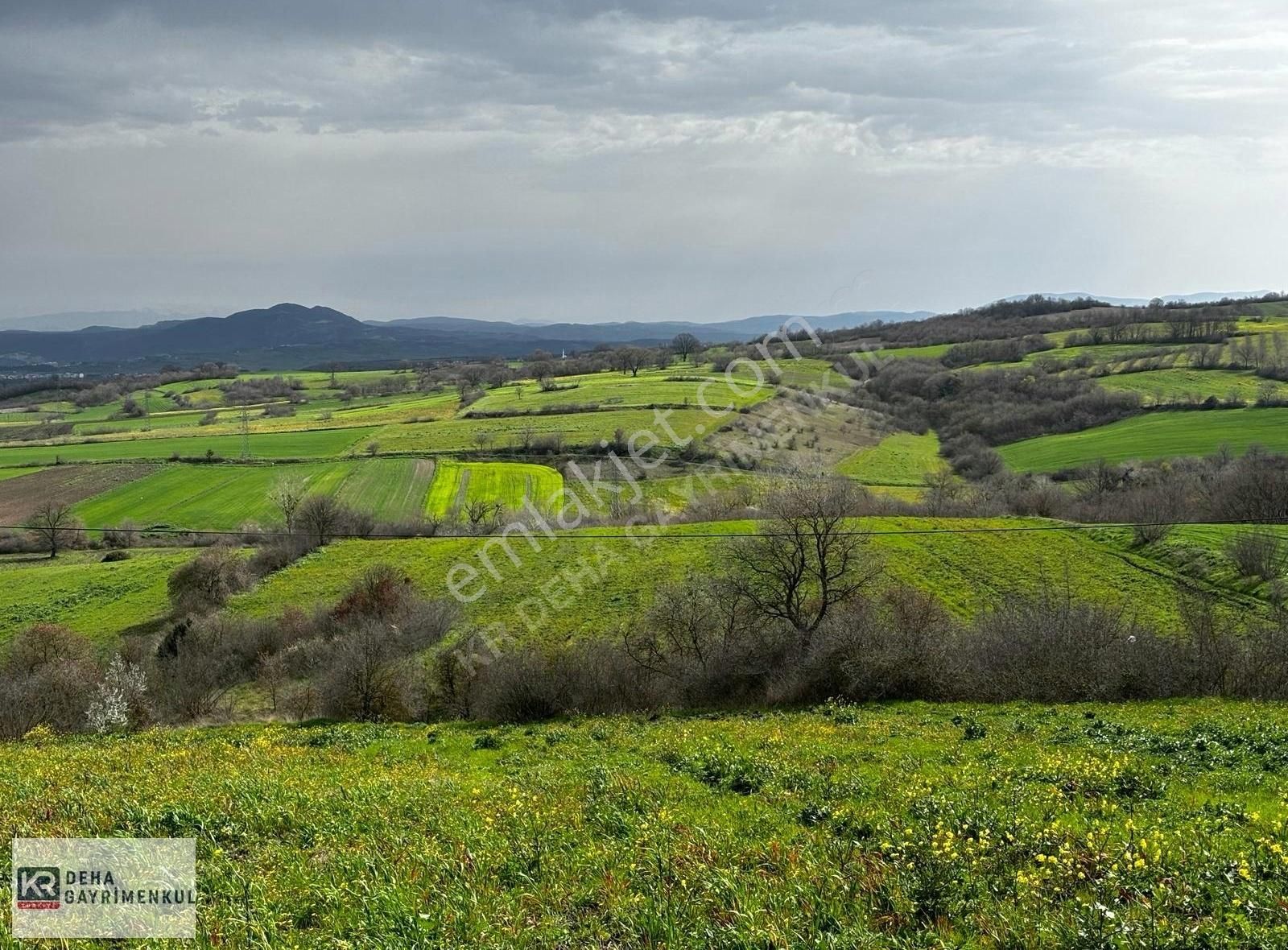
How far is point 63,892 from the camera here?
705cm

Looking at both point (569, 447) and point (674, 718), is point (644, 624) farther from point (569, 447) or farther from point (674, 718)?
point (569, 447)

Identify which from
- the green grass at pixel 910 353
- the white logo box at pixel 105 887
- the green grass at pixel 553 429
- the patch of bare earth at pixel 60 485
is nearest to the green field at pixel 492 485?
the green grass at pixel 553 429

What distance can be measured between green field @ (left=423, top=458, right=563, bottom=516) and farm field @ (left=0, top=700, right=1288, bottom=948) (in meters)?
52.6

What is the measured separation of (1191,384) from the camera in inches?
3615

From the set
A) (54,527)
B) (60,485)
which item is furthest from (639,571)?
(60,485)

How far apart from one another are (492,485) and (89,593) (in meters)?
34.2

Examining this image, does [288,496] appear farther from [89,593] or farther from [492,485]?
[492,485]

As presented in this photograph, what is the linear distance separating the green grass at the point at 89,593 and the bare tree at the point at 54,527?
10.2 ft

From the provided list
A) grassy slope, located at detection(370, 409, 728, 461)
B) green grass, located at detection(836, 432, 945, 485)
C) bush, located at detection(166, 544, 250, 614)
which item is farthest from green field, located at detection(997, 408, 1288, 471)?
bush, located at detection(166, 544, 250, 614)

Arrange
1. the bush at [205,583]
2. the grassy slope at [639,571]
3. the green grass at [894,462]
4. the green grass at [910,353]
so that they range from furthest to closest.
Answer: the green grass at [910,353] → the green grass at [894,462] → the bush at [205,583] → the grassy slope at [639,571]

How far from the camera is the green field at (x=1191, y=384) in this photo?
85.2m

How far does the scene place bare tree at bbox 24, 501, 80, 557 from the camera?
6097 centimetres

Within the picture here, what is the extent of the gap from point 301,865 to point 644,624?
2692cm

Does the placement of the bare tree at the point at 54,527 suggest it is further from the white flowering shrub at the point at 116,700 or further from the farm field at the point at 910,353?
the farm field at the point at 910,353
